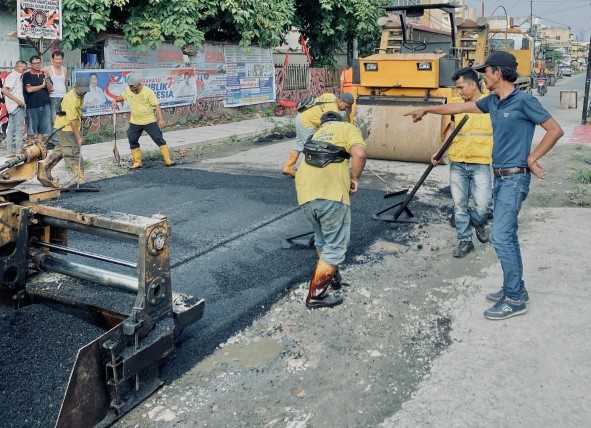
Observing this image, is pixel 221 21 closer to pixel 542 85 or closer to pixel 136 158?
pixel 136 158

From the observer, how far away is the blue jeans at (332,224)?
4375mm

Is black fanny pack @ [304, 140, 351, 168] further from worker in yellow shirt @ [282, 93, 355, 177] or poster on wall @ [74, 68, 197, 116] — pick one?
poster on wall @ [74, 68, 197, 116]

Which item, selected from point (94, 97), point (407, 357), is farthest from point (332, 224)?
point (94, 97)

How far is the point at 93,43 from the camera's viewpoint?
1380 centimetres

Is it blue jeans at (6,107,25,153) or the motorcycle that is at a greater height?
the motorcycle

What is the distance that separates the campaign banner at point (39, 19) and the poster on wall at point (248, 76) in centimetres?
655

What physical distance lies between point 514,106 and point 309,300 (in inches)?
78.3

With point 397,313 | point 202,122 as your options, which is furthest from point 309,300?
point 202,122

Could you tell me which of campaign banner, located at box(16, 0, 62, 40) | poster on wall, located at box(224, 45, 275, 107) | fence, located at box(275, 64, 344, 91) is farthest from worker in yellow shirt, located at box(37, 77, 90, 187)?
fence, located at box(275, 64, 344, 91)

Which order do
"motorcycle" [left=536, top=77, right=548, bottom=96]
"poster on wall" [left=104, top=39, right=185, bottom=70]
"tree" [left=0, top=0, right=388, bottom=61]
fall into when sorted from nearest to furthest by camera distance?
"tree" [left=0, top=0, right=388, bottom=61] < "poster on wall" [left=104, top=39, right=185, bottom=70] < "motorcycle" [left=536, top=77, right=548, bottom=96]

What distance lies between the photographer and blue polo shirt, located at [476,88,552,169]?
4145 mm

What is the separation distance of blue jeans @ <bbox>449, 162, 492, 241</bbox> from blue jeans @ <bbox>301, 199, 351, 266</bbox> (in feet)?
5.88

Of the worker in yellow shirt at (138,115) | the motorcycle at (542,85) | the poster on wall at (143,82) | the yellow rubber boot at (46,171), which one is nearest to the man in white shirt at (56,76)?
the poster on wall at (143,82)

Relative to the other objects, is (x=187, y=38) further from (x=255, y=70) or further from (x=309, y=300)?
(x=309, y=300)
